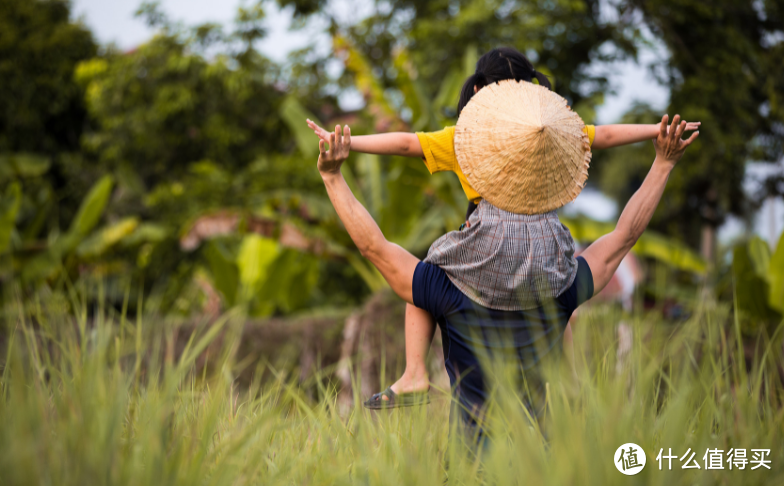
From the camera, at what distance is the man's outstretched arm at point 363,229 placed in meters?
1.46

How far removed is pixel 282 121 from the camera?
34.1 ft

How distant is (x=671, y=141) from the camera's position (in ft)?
5.01

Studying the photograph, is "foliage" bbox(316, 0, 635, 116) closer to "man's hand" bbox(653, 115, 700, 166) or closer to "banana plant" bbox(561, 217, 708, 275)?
"banana plant" bbox(561, 217, 708, 275)

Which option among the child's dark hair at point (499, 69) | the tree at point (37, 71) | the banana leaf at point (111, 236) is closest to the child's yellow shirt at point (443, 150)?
the child's dark hair at point (499, 69)

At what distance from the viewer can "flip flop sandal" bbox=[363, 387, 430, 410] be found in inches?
58.2

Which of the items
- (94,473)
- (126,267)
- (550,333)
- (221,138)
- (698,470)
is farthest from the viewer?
(221,138)

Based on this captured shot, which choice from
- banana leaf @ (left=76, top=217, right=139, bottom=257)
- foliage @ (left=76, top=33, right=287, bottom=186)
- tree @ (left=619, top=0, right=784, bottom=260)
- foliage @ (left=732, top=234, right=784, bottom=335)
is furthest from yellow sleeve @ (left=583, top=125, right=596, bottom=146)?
foliage @ (left=76, top=33, right=287, bottom=186)

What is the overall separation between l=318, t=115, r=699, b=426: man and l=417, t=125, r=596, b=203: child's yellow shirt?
0.08m

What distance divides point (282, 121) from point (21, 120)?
5.25 m

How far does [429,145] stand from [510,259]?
36 cm

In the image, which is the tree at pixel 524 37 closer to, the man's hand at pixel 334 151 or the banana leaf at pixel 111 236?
the banana leaf at pixel 111 236

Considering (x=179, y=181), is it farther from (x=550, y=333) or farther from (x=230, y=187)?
(x=550, y=333)

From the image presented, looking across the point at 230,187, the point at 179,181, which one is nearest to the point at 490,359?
the point at 230,187

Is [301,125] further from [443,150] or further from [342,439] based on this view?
[342,439]
